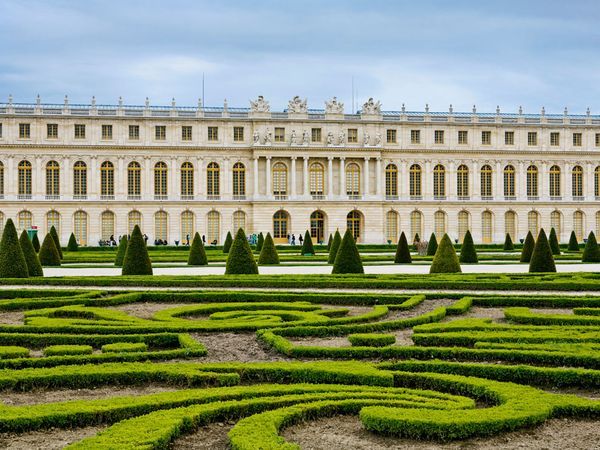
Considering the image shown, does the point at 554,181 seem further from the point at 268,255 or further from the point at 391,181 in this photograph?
the point at 268,255

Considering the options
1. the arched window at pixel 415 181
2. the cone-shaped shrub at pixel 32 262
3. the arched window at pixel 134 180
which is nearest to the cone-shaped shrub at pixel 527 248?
the cone-shaped shrub at pixel 32 262

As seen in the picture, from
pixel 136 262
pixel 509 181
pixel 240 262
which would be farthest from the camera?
pixel 509 181

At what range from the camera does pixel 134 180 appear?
5244 centimetres

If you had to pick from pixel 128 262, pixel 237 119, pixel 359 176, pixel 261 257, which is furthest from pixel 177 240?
pixel 128 262


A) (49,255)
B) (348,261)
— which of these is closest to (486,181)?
(49,255)

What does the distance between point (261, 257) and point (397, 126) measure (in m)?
30.4

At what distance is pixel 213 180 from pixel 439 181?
1673cm

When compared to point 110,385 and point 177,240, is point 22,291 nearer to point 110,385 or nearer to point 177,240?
point 110,385

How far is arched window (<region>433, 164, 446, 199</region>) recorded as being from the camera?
5569 centimetres

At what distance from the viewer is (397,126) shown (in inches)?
2159

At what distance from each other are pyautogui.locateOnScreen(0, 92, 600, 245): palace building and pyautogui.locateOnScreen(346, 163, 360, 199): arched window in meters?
0.10

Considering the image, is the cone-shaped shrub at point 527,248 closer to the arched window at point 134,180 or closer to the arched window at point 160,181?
the arched window at point 160,181

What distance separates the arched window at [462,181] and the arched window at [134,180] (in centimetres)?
2322

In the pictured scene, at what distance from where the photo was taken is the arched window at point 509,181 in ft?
185
